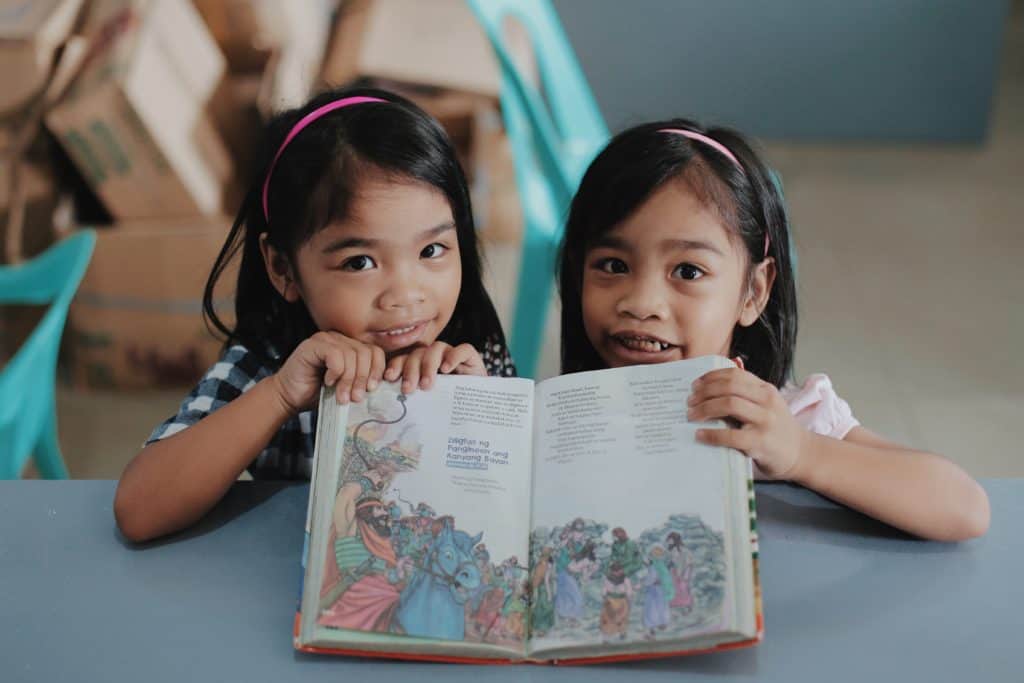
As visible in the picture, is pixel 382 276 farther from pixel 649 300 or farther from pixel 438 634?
pixel 438 634

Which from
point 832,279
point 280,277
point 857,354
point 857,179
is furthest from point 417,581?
point 857,179

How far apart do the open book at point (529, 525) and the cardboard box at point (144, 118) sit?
145 cm

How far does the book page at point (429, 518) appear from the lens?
0.74m

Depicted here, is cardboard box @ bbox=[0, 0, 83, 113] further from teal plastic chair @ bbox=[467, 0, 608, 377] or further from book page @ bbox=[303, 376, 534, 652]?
book page @ bbox=[303, 376, 534, 652]

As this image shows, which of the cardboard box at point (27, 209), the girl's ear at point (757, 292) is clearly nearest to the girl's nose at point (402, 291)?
the girl's ear at point (757, 292)

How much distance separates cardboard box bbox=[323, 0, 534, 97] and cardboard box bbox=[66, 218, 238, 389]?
0.58 meters

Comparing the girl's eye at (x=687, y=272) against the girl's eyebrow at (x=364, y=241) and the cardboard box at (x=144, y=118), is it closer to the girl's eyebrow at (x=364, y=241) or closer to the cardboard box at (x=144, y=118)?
the girl's eyebrow at (x=364, y=241)

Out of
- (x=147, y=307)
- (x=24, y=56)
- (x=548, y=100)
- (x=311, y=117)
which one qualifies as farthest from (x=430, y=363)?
(x=24, y=56)

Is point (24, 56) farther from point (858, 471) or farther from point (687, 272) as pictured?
point (858, 471)

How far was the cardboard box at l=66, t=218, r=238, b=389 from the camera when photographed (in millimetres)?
2174

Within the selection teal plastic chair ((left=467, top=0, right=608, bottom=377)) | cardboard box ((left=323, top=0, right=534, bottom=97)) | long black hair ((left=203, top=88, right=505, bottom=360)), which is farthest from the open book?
cardboard box ((left=323, top=0, right=534, bottom=97))

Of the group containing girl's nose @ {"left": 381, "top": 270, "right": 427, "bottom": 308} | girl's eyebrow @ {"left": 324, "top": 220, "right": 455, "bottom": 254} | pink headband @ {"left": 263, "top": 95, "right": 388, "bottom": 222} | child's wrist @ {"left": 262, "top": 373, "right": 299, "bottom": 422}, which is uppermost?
pink headband @ {"left": 263, "top": 95, "right": 388, "bottom": 222}

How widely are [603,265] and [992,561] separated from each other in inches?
17.0

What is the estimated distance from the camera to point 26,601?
2.61 feet
